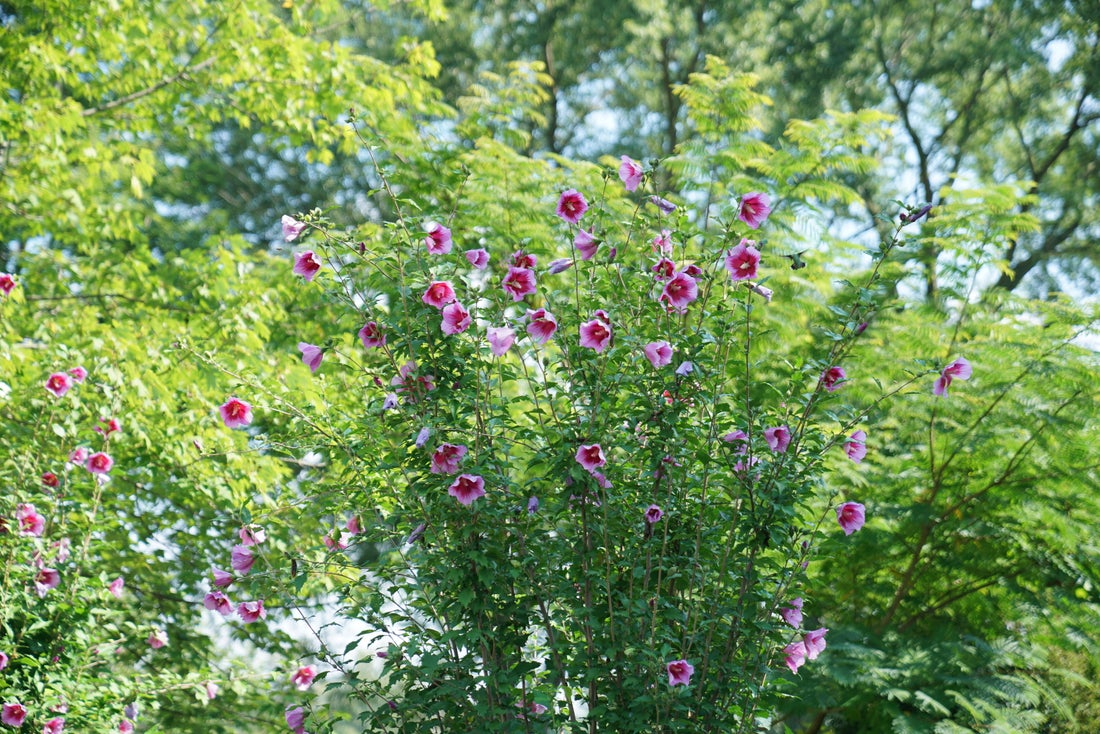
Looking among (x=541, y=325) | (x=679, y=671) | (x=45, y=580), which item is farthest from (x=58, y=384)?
(x=679, y=671)

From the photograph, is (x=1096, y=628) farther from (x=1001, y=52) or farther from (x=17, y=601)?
(x=1001, y=52)

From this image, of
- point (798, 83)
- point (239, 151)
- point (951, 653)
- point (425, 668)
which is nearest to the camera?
point (425, 668)

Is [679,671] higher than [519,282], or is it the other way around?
[519,282]

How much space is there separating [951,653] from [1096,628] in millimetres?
764

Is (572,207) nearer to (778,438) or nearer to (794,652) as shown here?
(778,438)

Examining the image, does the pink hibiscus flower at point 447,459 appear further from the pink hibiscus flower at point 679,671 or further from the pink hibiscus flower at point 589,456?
the pink hibiscus flower at point 679,671

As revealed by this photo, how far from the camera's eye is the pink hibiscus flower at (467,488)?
2633mm

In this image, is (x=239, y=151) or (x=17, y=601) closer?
(x=17, y=601)

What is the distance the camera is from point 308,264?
2883mm

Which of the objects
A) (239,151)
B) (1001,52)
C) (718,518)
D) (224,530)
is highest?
(239,151)

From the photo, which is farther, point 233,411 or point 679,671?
point 233,411

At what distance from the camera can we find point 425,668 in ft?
8.78

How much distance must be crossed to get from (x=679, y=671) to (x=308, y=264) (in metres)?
1.57

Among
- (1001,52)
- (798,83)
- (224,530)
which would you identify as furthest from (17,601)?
(1001,52)
